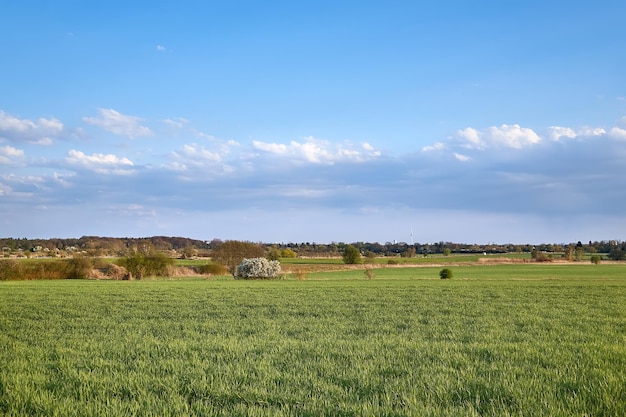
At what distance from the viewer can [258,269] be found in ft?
201

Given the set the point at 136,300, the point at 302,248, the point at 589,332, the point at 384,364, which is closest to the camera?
the point at 384,364

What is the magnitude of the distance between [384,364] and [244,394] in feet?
10.4

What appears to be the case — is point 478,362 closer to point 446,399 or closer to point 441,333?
point 446,399

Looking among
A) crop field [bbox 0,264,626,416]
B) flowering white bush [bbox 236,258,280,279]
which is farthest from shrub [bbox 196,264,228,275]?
crop field [bbox 0,264,626,416]

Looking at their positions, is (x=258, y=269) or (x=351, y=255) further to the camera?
(x=351, y=255)

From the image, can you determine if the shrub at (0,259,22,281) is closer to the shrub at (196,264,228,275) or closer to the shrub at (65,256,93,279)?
the shrub at (65,256,93,279)

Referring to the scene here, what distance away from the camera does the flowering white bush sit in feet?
201

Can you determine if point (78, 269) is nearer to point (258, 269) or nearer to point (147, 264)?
point (147, 264)

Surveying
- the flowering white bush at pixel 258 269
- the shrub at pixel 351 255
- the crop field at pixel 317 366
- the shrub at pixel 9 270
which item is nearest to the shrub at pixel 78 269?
the shrub at pixel 9 270

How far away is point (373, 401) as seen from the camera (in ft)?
21.1

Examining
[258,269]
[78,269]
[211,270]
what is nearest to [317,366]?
[258,269]

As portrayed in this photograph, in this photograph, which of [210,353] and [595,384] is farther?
[210,353]

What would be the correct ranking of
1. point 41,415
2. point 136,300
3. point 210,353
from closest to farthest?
1. point 41,415
2. point 210,353
3. point 136,300

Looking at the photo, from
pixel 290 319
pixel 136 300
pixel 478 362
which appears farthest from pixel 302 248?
pixel 478 362
